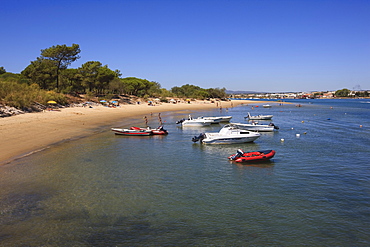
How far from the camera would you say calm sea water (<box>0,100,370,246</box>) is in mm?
10523

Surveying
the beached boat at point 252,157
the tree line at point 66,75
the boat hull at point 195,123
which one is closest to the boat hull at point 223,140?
the beached boat at point 252,157

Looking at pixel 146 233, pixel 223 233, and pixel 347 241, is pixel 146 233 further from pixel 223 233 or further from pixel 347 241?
pixel 347 241

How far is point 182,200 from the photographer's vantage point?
45.8 feet

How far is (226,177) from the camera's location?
703 inches

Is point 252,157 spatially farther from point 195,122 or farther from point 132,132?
point 195,122

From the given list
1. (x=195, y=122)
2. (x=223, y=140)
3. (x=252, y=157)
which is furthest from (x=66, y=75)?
(x=252, y=157)

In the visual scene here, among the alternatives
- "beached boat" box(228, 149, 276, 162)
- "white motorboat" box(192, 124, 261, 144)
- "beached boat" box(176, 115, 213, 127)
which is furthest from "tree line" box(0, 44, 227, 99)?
"beached boat" box(228, 149, 276, 162)

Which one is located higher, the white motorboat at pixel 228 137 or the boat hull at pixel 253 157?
the white motorboat at pixel 228 137

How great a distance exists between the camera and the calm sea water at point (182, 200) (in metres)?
10.5

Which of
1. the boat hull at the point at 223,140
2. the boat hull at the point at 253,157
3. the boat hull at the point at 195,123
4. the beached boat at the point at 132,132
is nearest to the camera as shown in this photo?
the boat hull at the point at 253,157

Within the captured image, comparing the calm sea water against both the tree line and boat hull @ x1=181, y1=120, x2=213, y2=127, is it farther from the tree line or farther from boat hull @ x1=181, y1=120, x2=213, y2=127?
the tree line

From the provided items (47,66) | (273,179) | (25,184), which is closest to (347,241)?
(273,179)

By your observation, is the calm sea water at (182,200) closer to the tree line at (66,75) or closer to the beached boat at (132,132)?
the beached boat at (132,132)

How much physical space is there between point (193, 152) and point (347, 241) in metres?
16.5
